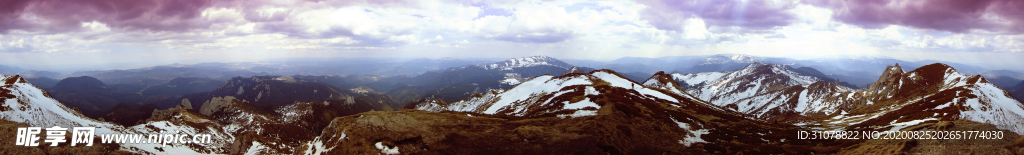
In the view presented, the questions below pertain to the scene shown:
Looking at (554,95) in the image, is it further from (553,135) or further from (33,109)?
(33,109)

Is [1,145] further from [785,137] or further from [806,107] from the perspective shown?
[806,107]

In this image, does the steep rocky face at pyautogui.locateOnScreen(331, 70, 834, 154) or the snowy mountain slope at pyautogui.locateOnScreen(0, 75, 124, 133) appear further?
the snowy mountain slope at pyautogui.locateOnScreen(0, 75, 124, 133)

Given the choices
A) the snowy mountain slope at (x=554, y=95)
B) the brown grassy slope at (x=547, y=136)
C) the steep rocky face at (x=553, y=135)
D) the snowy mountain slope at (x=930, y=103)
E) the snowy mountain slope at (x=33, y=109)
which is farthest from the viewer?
the snowy mountain slope at (x=554, y=95)

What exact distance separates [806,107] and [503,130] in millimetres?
225105

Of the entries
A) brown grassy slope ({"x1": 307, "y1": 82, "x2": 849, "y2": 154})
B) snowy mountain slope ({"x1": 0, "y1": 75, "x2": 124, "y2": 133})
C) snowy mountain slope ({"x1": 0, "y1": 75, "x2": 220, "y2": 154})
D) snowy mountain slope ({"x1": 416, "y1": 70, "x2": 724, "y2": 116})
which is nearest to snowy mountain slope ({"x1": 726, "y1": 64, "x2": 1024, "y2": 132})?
brown grassy slope ({"x1": 307, "y1": 82, "x2": 849, "y2": 154})

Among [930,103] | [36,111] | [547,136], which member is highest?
[547,136]

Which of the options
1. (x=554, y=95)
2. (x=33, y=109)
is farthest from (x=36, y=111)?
(x=554, y=95)

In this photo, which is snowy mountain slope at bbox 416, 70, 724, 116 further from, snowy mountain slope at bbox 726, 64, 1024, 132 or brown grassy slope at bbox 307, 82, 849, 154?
snowy mountain slope at bbox 726, 64, 1024, 132

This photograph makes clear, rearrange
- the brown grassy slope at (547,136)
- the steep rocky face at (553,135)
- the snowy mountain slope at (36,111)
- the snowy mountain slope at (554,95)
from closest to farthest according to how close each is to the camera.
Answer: the brown grassy slope at (547,136), the steep rocky face at (553,135), the snowy mountain slope at (36,111), the snowy mountain slope at (554,95)

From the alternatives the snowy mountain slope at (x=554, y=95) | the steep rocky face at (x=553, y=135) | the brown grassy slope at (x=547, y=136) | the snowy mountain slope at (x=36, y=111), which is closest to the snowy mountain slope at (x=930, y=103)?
the brown grassy slope at (x=547, y=136)

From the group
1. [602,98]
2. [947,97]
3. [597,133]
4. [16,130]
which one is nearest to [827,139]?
[597,133]

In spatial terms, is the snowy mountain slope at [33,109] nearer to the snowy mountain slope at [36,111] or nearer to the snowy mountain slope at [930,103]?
the snowy mountain slope at [36,111]

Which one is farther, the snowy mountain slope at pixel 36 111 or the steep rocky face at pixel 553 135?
the snowy mountain slope at pixel 36 111

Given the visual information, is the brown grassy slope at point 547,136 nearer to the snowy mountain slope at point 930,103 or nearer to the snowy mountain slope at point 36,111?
the snowy mountain slope at point 930,103
